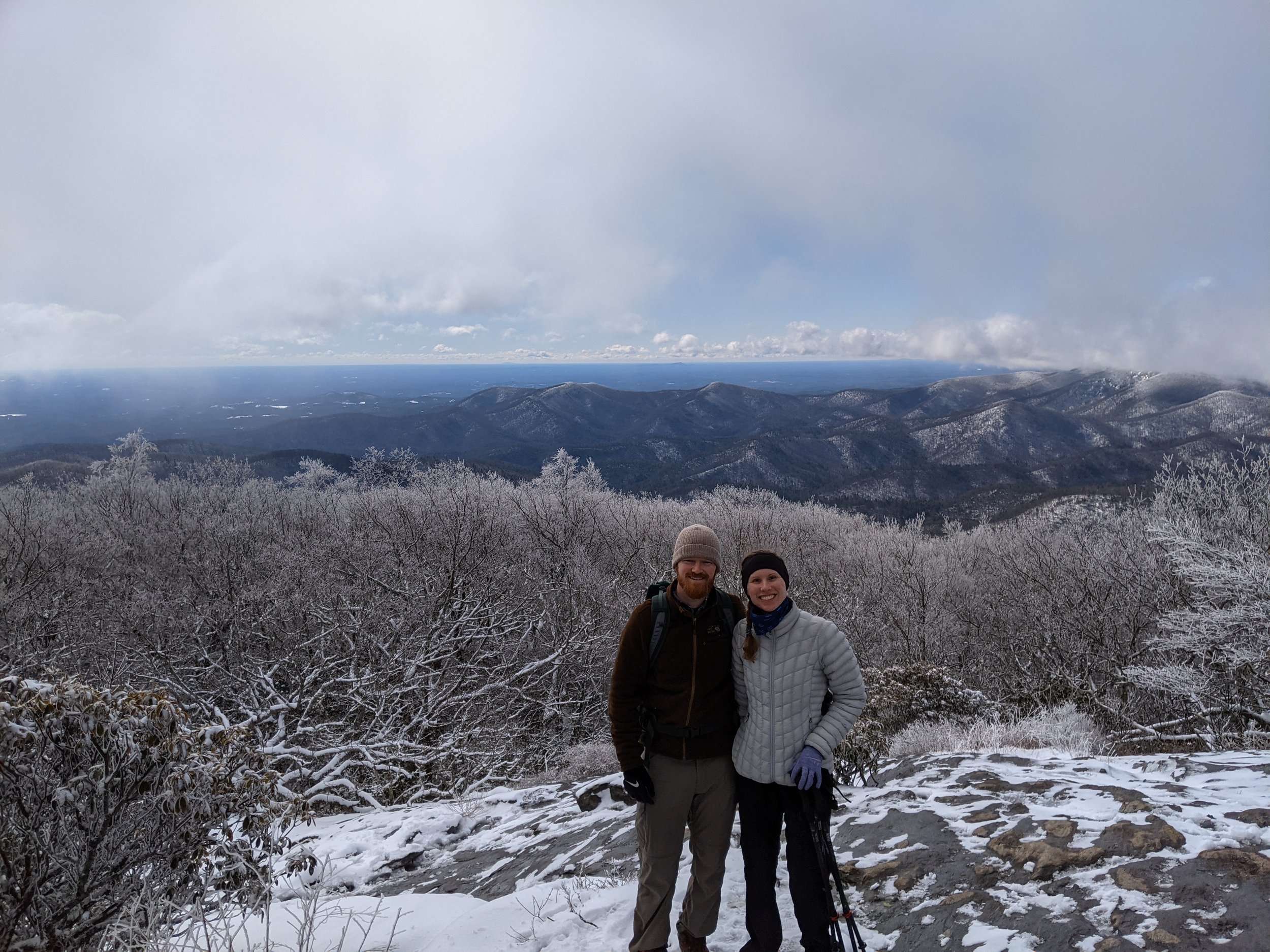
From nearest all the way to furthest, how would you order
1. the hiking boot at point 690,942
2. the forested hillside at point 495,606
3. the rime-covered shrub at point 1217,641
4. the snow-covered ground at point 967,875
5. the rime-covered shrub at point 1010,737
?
the snow-covered ground at point 967,875 → the hiking boot at point 690,942 → the rime-covered shrub at point 1010,737 → the rime-covered shrub at point 1217,641 → the forested hillside at point 495,606

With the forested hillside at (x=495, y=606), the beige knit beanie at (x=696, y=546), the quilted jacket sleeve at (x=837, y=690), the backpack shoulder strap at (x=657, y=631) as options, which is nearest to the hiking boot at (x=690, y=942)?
the quilted jacket sleeve at (x=837, y=690)

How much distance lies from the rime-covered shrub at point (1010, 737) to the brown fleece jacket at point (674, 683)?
4721mm

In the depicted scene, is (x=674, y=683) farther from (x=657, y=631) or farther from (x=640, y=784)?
(x=640, y=784)

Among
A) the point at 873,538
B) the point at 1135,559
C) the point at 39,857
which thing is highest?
the point at 39,857

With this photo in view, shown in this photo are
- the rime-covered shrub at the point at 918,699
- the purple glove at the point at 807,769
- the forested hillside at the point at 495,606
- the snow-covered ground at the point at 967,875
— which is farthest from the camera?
the forested hillside at the point at 495,606

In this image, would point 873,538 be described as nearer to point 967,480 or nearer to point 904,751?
point 904,751

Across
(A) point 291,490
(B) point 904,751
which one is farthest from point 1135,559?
(A) point 291,490

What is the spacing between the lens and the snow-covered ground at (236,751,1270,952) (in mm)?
3230

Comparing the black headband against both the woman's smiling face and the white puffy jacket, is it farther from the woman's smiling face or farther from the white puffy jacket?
the white puffy jacket

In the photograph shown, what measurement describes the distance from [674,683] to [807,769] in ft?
2.47

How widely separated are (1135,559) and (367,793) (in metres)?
25.3

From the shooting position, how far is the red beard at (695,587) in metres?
3.15

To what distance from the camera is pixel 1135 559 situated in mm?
21969

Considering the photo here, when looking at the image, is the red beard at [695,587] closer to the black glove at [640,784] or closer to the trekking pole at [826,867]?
the black glove at [640,784]
